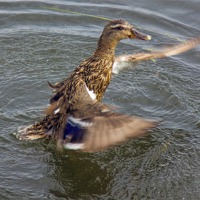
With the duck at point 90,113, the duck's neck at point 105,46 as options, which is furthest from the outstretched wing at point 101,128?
the duck's neck at point 105,46

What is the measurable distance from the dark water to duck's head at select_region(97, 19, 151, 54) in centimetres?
124

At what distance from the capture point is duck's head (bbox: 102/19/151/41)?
18.6 ft

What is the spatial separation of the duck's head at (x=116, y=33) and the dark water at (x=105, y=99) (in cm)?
124

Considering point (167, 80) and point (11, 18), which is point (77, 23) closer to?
point (11, 18)

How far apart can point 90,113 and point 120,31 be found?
1357 mm

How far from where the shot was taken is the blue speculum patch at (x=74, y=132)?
4906 mm

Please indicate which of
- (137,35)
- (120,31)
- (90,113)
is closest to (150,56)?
(137,35)

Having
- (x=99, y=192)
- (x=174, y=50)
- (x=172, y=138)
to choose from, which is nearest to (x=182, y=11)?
(x=174, y=50)

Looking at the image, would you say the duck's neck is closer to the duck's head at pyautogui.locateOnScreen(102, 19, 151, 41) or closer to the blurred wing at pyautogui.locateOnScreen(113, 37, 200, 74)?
the duck's head at pyautogui.locateOnScreen(102, 19, 151, 41)

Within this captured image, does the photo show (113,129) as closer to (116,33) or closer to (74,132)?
(74,132)

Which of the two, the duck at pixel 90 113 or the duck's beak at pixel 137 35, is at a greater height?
the duck's beak at pixel 137 35

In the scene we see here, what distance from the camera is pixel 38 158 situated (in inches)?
226

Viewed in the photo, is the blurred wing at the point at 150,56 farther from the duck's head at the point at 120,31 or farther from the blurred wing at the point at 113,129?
the blurred wing at the point at 113,129

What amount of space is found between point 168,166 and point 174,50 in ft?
5.62
